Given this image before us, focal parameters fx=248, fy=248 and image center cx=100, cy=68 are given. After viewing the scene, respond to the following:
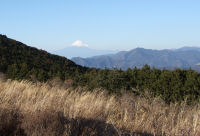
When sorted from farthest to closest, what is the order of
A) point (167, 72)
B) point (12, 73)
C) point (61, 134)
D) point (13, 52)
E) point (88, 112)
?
point (13, 52), point (12, 73), point (167, 72), point (88, 112), point (61, 134)

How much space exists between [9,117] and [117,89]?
855 cm

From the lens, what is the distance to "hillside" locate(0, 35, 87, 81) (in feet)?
60.3

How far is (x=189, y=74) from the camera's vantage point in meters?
10.2

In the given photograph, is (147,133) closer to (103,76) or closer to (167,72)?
(167,72)

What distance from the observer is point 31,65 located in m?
26.0

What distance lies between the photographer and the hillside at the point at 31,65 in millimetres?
18391

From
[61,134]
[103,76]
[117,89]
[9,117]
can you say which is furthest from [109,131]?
[103,76]

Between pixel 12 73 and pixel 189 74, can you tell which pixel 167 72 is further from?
pixel 12 73

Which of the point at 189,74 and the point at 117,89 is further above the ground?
the point at 189,74

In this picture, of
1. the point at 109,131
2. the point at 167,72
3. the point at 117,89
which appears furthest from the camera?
the point at 117,89

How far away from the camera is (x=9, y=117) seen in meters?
3.59

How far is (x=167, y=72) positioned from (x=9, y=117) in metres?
8.45

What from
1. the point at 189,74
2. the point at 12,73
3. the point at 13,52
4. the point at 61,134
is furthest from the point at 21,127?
the point at 13,52

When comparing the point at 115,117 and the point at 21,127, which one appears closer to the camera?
the point at 21,127
